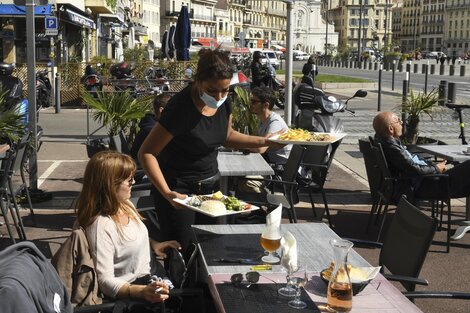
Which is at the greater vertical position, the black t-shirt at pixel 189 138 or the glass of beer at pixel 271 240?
the black t-shirt at pixel 189 138

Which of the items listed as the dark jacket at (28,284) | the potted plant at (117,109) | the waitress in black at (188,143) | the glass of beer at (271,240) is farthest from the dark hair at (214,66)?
the potted plant at (117,109)

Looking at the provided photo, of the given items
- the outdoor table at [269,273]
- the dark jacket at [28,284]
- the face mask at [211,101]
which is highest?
the face mask at [211,101]

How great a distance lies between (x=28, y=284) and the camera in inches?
89.0

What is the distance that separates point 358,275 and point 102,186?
1.29 metres

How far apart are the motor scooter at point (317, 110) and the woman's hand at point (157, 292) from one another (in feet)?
21.4

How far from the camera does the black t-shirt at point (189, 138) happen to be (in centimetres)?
427

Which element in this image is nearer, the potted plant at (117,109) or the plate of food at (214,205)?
the plate of food at (214,205)

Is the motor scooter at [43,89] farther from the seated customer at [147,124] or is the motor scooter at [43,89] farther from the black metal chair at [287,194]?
the black metal chair at [287,194]

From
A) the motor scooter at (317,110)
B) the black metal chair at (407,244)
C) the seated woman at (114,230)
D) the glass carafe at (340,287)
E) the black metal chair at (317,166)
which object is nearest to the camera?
the glass carafe at (340,287)

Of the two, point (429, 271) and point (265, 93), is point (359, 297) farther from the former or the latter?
point (265, 93)

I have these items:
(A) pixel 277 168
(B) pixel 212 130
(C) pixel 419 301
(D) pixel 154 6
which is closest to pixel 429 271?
(C) pixel 419 301

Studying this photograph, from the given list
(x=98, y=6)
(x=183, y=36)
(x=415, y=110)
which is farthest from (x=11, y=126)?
(x=98, y=6)

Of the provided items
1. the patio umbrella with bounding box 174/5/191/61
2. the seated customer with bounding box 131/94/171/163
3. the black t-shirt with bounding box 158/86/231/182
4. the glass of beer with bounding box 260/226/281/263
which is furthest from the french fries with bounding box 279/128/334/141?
the patio umbrella with bounding box 174/5/191/61

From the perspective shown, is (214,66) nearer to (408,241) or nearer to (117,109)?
(408,241)
